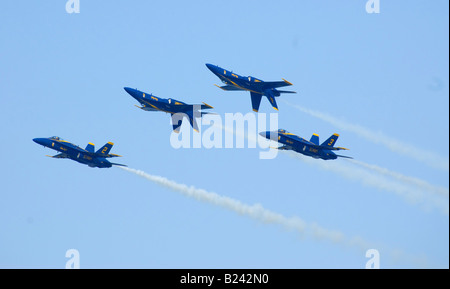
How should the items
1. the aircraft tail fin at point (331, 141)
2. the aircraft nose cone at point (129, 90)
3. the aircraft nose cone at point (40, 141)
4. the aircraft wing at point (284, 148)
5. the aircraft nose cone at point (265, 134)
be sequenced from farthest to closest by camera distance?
the aircraft nose cone at point (40, 141) < the aircraft nose cone at point (129, 90) < the aircraft wing at point (284, 148) < the aircraft nose cone at point (265, 134) < the aircraft tail fin at point (331, 141)

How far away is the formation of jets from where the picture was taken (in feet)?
403

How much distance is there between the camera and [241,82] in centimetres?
12750

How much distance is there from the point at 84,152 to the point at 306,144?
28.8 m

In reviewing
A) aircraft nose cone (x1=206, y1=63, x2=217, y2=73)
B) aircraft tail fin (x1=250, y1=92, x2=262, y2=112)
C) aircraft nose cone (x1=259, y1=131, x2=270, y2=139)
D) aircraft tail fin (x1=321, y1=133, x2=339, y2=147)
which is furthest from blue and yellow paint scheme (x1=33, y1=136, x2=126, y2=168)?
aircraft tail fin (x1=321, y1=133, x2=339, y2=147)

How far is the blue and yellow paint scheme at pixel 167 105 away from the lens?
409 feet

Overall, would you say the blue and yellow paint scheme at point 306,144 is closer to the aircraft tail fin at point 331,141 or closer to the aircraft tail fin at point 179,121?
the aircraft tail fin at point 331,141

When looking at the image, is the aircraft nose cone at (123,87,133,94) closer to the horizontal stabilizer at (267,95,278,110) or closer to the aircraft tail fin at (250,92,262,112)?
the aircraft tail fin at (250,92,262,112)

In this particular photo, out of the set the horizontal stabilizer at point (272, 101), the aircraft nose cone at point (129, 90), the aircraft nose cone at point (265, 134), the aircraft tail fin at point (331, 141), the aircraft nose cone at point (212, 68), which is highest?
the aircraft nose cone at point (212, 68)

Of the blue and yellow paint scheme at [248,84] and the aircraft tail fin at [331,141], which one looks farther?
the blue and yellow paint scheme at [248,84]

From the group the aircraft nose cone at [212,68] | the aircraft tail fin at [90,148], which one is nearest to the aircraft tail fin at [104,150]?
the aircraft tail fin at [90,148]

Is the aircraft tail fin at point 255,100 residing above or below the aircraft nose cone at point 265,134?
above

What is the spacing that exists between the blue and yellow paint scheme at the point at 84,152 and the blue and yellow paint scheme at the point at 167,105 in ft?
22.9
